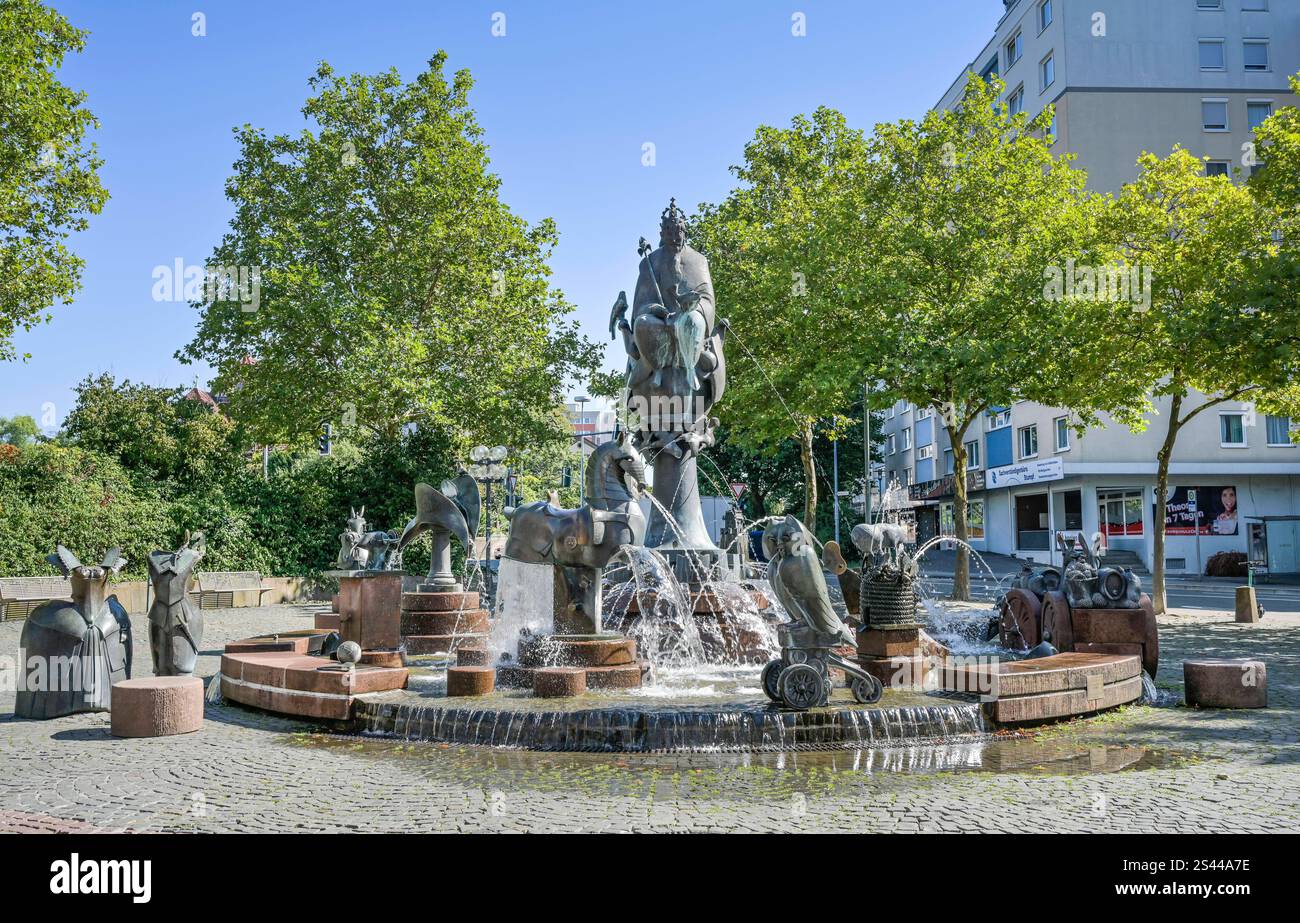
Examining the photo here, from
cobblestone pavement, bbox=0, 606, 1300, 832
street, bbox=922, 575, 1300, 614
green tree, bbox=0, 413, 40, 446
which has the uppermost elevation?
green tree, bbox=0, 413, 40, 446

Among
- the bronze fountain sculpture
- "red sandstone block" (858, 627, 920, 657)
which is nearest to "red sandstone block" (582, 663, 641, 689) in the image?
the bronze fountain sculpture

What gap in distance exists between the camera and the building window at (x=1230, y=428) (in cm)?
3972

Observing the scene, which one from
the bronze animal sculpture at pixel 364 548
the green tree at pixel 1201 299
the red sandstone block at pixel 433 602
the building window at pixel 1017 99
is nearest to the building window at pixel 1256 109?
the building window at pixel 1017 99

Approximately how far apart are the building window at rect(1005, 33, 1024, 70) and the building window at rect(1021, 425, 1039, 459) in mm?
18510

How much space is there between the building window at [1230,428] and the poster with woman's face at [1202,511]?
6.51 ft

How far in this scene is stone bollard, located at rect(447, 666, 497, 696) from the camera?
9.06 m

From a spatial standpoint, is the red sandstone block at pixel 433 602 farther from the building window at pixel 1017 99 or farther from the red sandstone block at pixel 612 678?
the building window at pixel 1017 99

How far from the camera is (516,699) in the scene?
351 inches

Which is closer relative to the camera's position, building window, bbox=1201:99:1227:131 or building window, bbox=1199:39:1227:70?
building window, bbox=1201:99:1227:131

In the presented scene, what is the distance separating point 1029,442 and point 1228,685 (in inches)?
1467

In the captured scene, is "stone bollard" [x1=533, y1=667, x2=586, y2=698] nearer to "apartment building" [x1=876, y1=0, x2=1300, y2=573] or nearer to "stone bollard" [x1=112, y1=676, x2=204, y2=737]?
"stone bollard" [x1=112, y1=676, x2=204, y2=737]

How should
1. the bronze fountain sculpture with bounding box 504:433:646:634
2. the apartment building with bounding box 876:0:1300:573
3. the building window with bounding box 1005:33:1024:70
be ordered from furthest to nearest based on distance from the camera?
the building window with bounding box 1005:33:1024:70
the apartment building with bounding box 876:0:1300:573
the bronze fountain sculpture with bounding box 504:433:646:634

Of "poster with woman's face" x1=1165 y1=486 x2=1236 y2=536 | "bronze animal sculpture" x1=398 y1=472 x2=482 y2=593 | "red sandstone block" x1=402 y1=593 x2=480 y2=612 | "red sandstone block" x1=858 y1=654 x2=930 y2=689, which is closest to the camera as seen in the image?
"red sandstone block" x1=858 y1=654 x2=930 y2=689

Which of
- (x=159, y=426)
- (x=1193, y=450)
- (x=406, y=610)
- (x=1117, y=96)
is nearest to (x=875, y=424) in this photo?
(x=1193, y=450)
